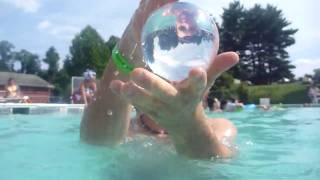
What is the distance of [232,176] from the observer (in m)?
2.46

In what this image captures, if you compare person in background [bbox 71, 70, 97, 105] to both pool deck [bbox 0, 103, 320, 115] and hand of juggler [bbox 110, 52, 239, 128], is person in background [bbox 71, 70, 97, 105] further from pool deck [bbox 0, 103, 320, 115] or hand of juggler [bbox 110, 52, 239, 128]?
hand of juggler [bbox 110, 52, 239, 128]

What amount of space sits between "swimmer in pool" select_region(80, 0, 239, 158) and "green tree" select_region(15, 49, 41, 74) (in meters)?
89.0

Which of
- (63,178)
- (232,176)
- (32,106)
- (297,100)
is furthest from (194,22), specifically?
(297,100)

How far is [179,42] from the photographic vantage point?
2.11m

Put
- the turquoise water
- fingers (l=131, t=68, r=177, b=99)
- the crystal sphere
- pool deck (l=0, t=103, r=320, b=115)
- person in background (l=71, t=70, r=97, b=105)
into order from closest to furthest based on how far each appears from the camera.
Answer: fingers (l=131, t=68, r=177, b=99) < the crystal sphere < the turquoise water < pool deck (l=0, t=103, r=320, b=115) < person in background (l=71, t=70, r=97, b=105)

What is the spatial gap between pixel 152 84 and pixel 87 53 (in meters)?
61.5

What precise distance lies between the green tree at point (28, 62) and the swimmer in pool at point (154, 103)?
89047 millimetres

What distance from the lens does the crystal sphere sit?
2.11 m

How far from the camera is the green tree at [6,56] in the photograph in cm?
9488

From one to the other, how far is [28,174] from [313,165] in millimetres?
1759

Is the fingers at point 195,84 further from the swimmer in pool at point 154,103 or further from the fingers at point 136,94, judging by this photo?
the fingers at point 136,94

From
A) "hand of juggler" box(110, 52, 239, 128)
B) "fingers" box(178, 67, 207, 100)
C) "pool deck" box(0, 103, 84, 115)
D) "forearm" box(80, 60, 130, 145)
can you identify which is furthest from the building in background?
"fingers" box(178, 67, 207, 100)

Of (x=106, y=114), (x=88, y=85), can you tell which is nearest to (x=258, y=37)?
(x=88, y=85)

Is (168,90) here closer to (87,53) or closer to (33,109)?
(33,109)
